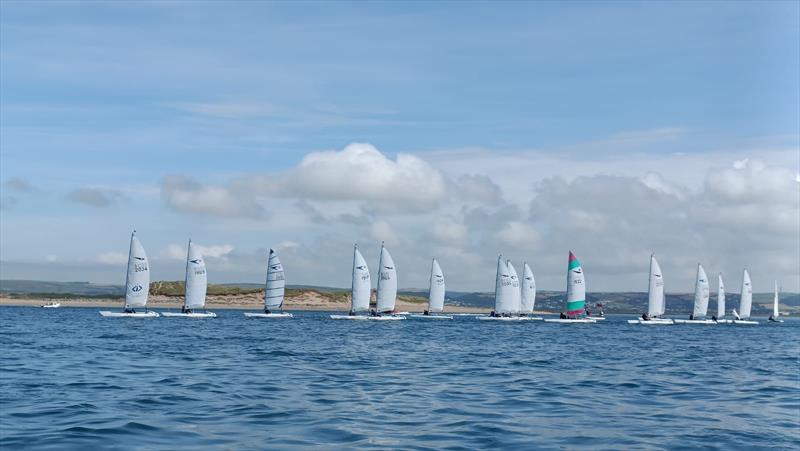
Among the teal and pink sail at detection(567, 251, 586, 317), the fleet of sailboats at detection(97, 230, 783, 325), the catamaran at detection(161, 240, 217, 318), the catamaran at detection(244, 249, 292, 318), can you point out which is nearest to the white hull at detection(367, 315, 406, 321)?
the fleet of sailboats at detection(97, 230, 783, 325)

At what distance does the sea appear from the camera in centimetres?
2166

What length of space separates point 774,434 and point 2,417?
892 inches

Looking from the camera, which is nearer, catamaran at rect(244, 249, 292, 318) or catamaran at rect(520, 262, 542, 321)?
catamaran at rect(244, 249, 292, 318)

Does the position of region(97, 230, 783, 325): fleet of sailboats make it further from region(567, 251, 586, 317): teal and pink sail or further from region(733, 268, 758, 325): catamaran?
region(733, 268, 758, 325): catamaran

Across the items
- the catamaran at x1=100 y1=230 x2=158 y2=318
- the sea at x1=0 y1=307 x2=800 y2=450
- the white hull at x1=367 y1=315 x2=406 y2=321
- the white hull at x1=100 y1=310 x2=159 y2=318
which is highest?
the catamaran at x1=100 y1=230 x2=158 y2=318

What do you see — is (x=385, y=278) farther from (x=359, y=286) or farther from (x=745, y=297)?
(x=745, y=297)

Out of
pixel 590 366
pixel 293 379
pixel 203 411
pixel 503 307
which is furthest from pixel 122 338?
pixel 503 307

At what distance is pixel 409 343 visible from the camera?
2576 inches

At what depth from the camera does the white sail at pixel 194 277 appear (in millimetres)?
116812

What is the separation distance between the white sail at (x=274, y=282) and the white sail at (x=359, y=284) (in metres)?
11.4

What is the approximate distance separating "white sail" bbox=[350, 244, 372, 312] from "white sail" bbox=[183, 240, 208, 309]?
21891 mm

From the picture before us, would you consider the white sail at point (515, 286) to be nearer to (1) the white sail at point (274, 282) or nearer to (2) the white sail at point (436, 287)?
(2) the white sail at point (436, 287)

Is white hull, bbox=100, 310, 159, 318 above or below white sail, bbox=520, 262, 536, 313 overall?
below

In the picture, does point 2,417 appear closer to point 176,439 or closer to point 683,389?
point 176,439
